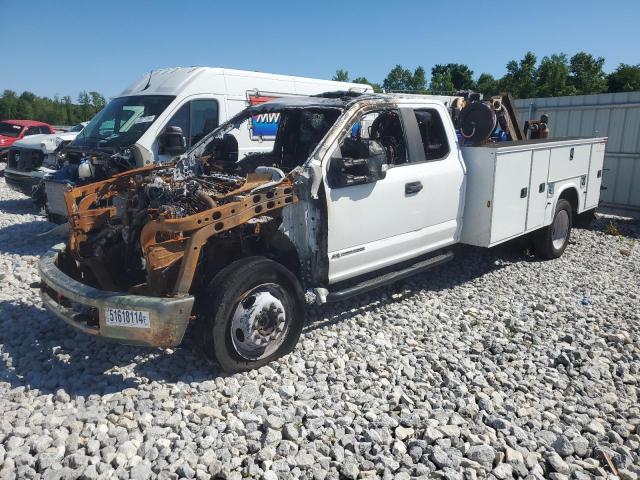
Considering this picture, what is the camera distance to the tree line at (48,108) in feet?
214

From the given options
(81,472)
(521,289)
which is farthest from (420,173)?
(81,472)

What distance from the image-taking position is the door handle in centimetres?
485

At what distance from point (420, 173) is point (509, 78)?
176 ft

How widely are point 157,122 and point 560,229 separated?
19.7 ft

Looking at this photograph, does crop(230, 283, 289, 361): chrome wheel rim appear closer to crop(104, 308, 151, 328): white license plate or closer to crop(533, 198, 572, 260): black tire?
crop(104, 308, 151, 328): white license plate

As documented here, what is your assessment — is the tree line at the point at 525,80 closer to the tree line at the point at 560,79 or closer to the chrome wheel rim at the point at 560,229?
the tree line at the point at 560,79

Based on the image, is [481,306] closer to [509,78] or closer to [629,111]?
[629,111]

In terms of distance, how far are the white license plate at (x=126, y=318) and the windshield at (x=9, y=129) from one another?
18349mm

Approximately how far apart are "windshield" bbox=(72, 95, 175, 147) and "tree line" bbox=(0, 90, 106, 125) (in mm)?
61561

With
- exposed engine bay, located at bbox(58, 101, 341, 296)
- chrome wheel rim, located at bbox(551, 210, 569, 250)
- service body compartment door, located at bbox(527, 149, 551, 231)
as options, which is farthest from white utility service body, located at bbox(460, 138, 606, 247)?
exposed engine bay, located at bbox(58, 101, 341, 296)

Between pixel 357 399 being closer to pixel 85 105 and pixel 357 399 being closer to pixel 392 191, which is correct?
pixel 392 191

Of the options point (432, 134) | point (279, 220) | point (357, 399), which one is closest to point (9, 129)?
point (432, 134)

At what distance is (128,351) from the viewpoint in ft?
13.7

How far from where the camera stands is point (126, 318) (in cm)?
343
